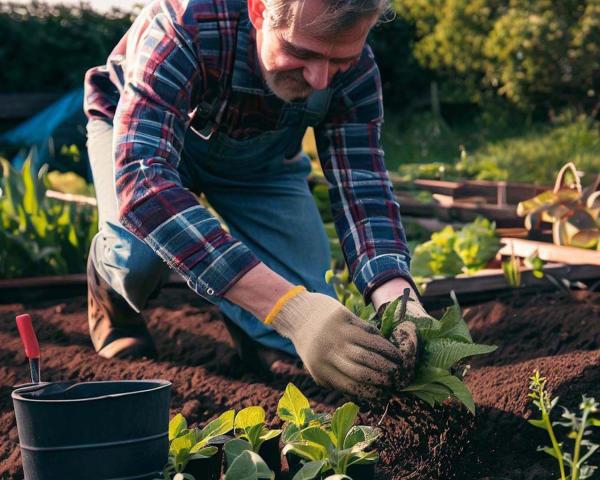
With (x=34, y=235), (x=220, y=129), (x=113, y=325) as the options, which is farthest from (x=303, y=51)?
(x=34, y=235)

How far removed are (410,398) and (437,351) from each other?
14cm

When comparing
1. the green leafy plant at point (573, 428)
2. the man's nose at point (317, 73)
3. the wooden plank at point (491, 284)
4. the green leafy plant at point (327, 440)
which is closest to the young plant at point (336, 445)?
the green leafy plant at point (327, 440)

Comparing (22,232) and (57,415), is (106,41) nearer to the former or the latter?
(22,232)

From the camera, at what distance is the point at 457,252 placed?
414 cm

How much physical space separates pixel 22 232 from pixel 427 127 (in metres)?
6.02

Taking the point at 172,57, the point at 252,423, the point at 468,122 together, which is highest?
the point at 172,57

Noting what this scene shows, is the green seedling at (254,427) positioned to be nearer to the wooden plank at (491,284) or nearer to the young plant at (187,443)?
the young plant at (187,443)

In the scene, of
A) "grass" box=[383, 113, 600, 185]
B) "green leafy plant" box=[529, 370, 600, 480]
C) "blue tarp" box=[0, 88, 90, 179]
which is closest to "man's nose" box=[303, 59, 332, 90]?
"green leafy plant" box=[529, 370, 600, 480]

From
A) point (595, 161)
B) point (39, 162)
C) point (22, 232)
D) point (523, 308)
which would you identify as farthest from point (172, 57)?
point (39, 162)

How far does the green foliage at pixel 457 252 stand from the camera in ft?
13.3

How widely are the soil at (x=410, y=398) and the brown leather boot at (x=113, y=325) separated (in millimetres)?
53

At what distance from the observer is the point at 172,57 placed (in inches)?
101

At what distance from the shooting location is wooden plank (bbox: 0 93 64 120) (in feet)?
29.3

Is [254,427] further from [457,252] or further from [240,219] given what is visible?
[457,252]
